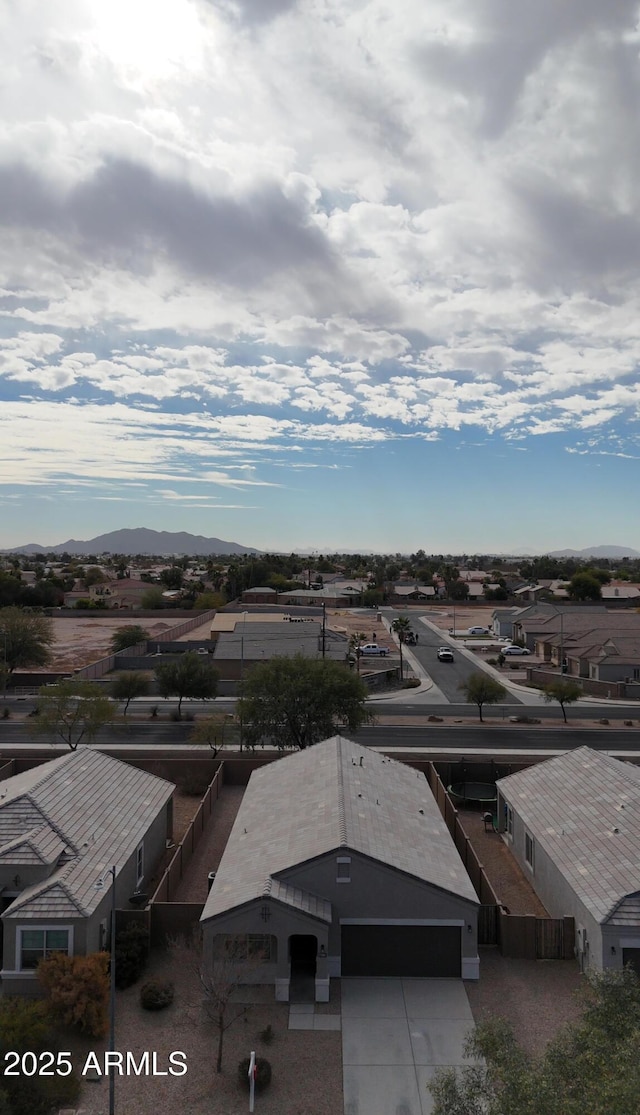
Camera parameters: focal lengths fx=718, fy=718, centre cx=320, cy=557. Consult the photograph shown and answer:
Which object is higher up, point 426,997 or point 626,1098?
point 626,1098

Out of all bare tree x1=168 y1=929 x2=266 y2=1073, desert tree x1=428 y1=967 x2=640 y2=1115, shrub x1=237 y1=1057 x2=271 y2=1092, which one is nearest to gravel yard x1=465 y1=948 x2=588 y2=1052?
desert tree x1=428 y1=967 x2=640 y2=1115

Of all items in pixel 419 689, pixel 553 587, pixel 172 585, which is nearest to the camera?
pixel 419 689

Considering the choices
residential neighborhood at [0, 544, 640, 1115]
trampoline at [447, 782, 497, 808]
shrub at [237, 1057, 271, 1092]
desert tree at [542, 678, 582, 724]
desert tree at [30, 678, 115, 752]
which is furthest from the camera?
desert tree at [542, 678, 582, 724]

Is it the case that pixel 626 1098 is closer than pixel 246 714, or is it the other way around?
pixel 626 1098

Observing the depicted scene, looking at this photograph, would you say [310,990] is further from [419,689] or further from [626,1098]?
[419,689]

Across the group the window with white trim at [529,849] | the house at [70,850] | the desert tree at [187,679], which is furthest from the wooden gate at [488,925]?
the desert tree at [187,679]

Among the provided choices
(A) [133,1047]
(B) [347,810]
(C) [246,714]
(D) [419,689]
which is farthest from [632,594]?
(A) [133,1047]

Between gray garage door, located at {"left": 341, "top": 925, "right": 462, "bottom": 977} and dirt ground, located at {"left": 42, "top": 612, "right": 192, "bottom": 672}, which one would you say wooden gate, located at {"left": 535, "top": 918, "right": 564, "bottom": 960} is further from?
dirt ground, located at {"left": 42, "top": 612, "right": 192, "bottom": 672}
